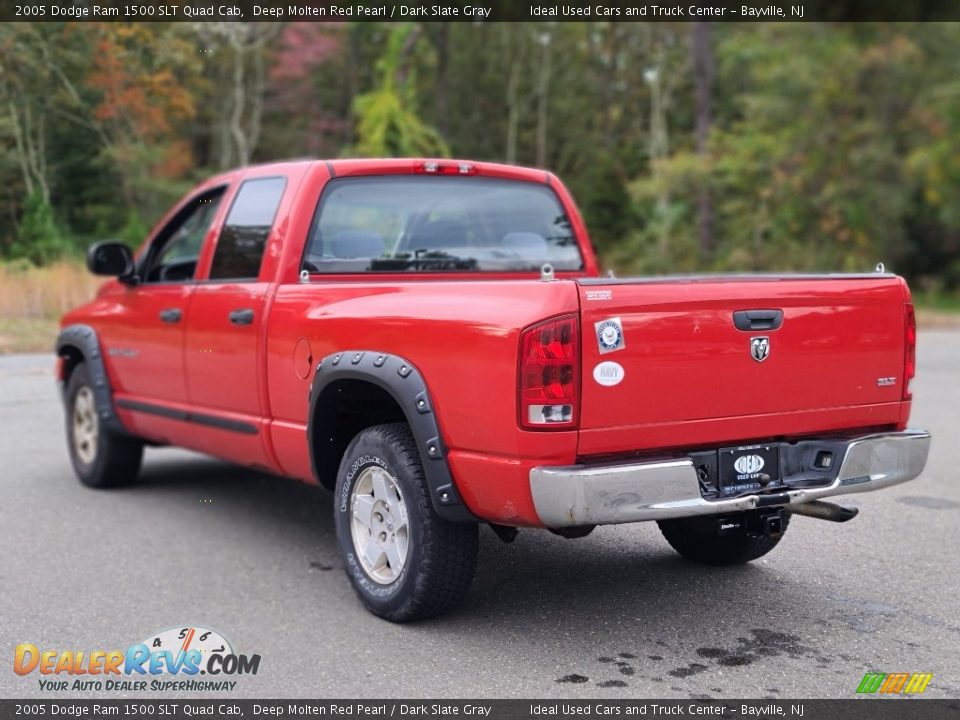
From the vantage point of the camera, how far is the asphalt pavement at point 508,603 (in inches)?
166

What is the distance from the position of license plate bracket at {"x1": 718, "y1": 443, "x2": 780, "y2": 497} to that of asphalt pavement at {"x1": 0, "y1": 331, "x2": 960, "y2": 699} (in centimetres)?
61

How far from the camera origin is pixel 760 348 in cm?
455

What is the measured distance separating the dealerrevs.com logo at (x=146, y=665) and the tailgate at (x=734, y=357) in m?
1.55

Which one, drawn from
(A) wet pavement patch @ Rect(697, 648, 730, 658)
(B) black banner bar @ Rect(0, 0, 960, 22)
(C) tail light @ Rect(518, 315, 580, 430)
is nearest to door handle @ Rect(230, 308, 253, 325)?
(C) tail light @ Rect(518, 315, 580, 430)

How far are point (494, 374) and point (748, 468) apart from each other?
1084 millimetres

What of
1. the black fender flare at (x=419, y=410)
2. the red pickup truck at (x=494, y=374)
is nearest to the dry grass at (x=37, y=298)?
the red pickup truck at (x=494, y=374)

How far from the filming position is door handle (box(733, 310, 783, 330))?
449 centimetres

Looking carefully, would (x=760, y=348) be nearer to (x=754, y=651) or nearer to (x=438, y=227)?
(x=754, y=651)

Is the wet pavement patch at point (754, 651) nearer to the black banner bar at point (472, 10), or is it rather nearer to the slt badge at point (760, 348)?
the slt badge at point (760, 348)

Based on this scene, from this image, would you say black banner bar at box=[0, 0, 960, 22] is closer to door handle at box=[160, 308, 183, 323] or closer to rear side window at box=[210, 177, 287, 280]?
door handle at box=[160, 308, 183, 323]

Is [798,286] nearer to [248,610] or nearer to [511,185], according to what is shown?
[511,185]
